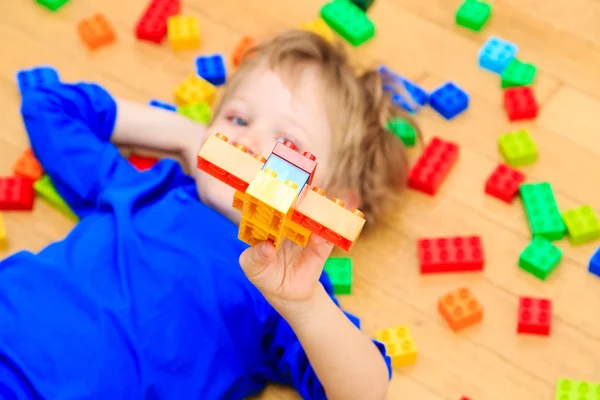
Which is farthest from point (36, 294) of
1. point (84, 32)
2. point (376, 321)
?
point (84, 32)

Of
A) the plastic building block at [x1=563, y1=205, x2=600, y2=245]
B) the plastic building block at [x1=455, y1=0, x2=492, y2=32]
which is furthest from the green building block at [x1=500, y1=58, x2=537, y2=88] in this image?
the plastic building block at [x1=563, y1=205, x2=600, y2=245]

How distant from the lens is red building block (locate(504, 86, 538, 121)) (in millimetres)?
1781

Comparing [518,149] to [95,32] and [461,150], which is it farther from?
[95,32]

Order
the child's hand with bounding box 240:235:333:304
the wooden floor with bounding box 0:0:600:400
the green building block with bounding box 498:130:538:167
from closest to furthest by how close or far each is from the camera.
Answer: the child's hand with bounding box 240:235:333:304
the wooden floor with bounding box 0:0:600:400
the green building block with bounding box 498:130:538:167

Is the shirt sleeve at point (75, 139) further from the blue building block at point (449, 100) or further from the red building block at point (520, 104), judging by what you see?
the red building block at point (520, 104)

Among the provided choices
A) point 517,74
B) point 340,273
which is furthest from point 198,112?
point 517,74

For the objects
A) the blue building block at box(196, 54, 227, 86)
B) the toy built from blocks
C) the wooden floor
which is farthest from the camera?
the blue building block at box(196, 54, 227, 86)

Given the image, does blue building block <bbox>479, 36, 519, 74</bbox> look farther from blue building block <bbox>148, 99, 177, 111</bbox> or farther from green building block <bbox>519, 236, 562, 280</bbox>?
blue building block <bbox>148, 99, 177, 111</bbox>

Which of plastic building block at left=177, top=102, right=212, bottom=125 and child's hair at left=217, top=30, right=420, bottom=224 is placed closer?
child's hair at left=217, top=30, right=420, bottom=224

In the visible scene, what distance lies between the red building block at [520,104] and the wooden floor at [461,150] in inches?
0.8

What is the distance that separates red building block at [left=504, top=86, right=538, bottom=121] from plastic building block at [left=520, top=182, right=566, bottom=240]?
7.4 inches

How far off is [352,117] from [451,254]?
34cm

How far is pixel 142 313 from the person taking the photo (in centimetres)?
132

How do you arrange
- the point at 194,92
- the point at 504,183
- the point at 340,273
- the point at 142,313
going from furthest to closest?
the point at 194,92 < the point at 504,183 < the point at 340,273 < the point at 142,313
